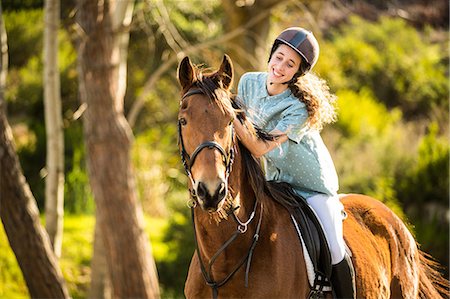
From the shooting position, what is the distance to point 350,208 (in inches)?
190

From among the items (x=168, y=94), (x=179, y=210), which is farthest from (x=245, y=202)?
(x=168, y=94)

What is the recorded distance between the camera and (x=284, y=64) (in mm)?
3998

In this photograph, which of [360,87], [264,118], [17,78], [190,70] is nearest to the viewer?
[190,70]

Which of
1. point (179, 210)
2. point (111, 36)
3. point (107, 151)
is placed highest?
point (111, 36)

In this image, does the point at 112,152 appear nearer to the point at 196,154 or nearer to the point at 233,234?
the point at 233,234

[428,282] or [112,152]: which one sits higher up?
[112,152]

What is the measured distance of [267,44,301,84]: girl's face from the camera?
400 centimetres

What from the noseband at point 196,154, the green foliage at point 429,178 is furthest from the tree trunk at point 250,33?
the noseband at point 196,154

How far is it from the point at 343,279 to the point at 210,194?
1.34m

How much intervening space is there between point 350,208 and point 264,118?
1.09 meters

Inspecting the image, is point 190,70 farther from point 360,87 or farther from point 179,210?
point 360,87

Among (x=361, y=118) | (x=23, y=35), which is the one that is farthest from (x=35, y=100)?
(x=361, y=118)

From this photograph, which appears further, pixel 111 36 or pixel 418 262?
pixel 111 36

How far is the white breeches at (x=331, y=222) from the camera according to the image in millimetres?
4145
